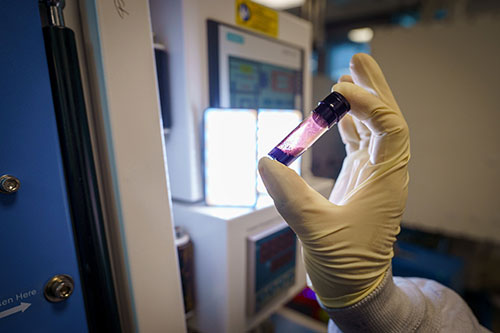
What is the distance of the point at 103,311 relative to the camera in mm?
615

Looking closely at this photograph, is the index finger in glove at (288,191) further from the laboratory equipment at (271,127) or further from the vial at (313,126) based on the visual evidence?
the laboratory equipment at (271,127)

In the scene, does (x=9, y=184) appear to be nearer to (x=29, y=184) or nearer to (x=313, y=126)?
(x=29, y=184)

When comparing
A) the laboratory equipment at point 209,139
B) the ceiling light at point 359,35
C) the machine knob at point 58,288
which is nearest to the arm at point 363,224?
the laboratory equipment at point 209,139

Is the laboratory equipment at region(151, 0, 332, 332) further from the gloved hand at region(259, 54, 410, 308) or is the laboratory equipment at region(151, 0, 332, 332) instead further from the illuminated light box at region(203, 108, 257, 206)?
the gloved hand at region(259, 54, 410, 308)

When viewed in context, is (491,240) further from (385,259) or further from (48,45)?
(48,45)

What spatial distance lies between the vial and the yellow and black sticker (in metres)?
0.65

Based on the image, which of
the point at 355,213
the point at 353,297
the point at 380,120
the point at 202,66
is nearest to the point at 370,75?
the point at 380,120

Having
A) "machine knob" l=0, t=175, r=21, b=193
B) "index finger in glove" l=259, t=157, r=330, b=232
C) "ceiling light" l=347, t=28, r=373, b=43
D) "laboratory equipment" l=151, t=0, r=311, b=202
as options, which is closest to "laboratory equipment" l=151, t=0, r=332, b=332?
"laboratory equipment" l=151, t=0, r=311, b=202

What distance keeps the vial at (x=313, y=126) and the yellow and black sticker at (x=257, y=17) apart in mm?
651

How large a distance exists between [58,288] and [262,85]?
0.91 m

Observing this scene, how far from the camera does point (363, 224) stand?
1.52ft

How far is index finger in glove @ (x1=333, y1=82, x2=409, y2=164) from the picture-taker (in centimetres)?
46

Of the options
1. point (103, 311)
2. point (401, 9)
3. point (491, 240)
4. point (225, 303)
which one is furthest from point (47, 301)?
point (401, 9)

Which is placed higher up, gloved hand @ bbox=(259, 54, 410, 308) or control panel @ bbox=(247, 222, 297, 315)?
gloved hand @ bbox=(259, 54, 410, 308)
